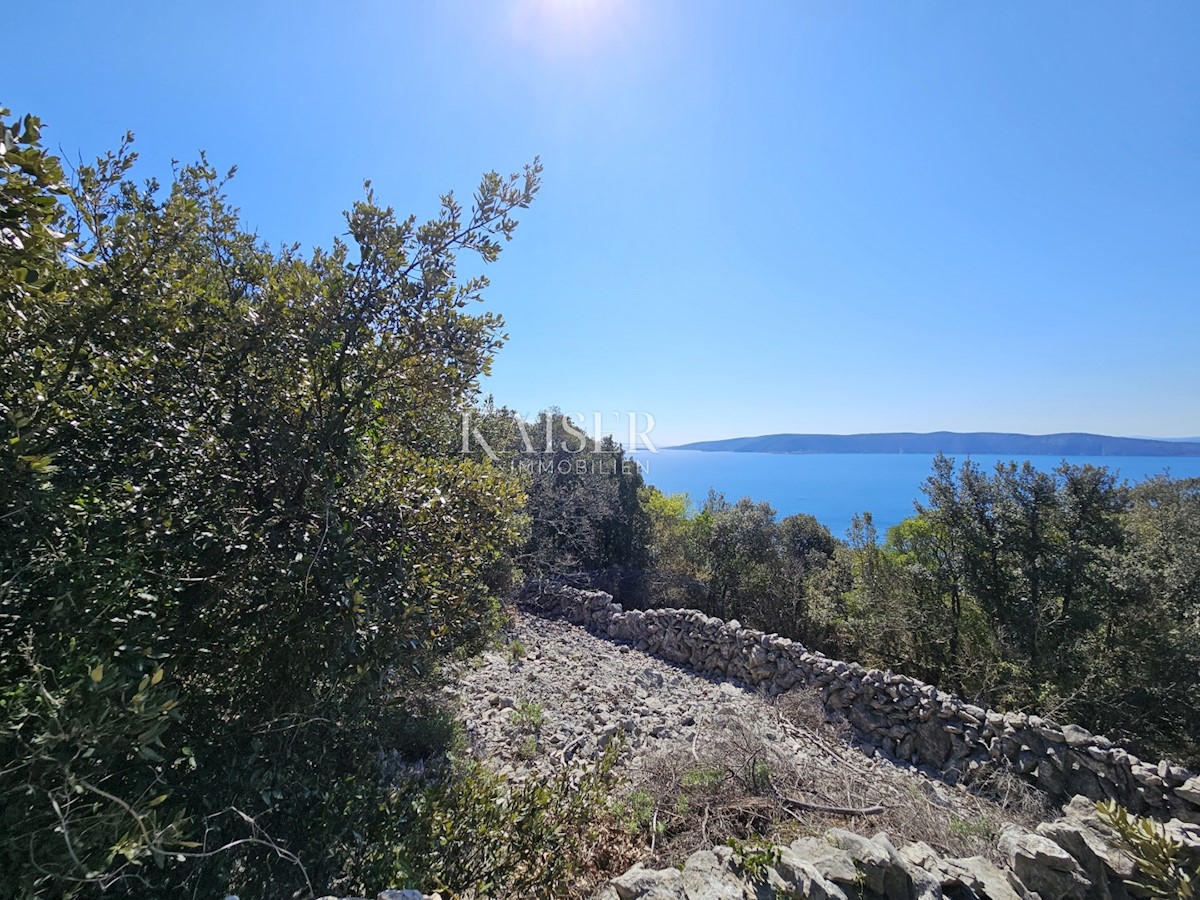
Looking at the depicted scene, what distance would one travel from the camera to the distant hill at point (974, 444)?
2657 centimetres

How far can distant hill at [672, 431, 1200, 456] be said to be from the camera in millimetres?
26572

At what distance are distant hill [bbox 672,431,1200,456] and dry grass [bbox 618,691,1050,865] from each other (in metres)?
12.4

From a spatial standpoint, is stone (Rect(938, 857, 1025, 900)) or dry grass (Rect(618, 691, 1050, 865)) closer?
stone (Rect(938, 857, 1025, 900))

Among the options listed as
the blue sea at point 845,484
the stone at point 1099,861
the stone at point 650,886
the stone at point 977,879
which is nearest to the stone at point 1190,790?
the stone at point 1099,861

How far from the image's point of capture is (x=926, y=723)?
590 centimetres

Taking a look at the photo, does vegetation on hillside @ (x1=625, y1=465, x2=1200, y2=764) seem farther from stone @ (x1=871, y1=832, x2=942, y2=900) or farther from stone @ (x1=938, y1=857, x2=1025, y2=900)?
stone @ (x1=871, y1=832, x2=942, y2=900)

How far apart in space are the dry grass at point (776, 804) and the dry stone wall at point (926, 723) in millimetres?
535

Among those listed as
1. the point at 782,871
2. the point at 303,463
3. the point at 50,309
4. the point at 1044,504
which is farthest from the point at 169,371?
the point at 1044,504

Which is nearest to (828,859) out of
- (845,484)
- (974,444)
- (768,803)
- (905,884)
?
(905,884)

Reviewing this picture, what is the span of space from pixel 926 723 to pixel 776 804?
148 inches

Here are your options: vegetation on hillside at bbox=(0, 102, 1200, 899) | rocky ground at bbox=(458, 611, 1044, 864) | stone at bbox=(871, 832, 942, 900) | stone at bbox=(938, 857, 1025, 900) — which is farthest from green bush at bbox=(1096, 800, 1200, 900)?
vegetation on hillside at bbox=(0, 102, 1200, 899)

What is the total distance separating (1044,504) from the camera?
7.00 metres

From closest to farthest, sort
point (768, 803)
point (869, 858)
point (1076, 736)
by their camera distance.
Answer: point (869, 858) < point (768, 803) < point (1076, 736)

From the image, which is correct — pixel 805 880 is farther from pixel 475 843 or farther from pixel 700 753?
pixel 700 753
